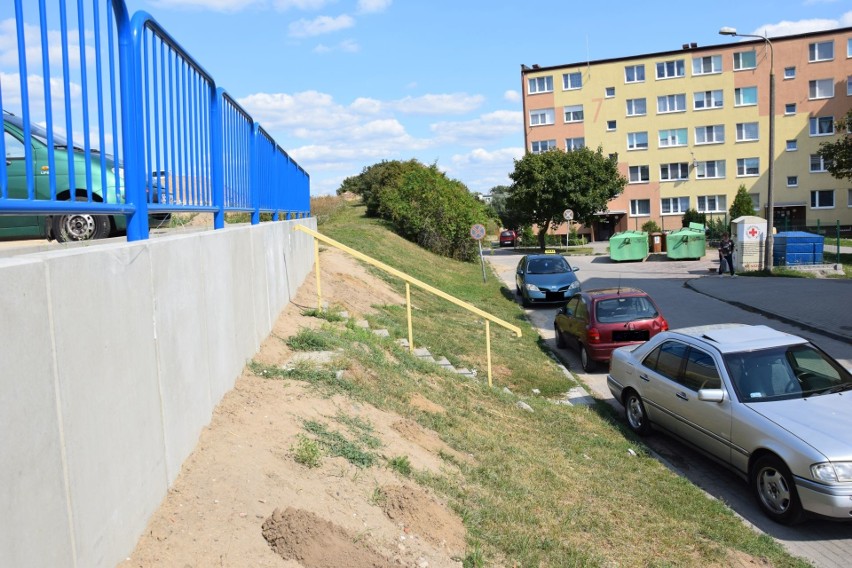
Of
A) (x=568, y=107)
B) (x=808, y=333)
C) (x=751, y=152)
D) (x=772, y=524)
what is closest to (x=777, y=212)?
(x=751, y=152)

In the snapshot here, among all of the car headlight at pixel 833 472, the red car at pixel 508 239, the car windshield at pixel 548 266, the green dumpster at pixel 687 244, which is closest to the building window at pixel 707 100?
the red car at pixel 508 239

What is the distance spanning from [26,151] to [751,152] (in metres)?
64.6

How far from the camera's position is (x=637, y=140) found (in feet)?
207

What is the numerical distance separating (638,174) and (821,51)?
1657 cm

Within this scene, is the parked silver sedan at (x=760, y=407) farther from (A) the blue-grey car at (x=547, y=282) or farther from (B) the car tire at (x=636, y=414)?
(A) the blue-grey car at (x=547, y=282)

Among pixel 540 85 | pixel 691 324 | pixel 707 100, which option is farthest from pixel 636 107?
pixel 691 324

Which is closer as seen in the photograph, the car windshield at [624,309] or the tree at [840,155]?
the car windshield at [624,309]

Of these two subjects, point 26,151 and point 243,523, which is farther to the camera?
point 243,523

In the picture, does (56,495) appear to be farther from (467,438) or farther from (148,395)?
(467,438)

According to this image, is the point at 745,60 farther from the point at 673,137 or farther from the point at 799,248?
the point at 799,248

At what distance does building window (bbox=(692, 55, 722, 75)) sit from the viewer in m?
60.4

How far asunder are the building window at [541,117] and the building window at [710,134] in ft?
40.8

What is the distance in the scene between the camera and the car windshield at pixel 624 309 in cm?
1372

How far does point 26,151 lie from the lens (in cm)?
269
